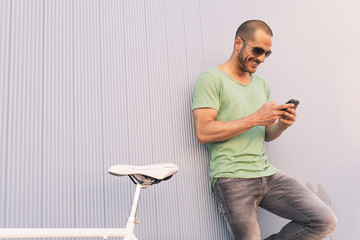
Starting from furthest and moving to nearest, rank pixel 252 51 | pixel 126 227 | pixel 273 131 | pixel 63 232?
pixel 273 131 < pixel 252 51 < pixel 126 227 < pixel 63 232

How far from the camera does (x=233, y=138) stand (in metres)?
2.66

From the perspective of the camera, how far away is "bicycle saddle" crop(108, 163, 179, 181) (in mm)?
1983

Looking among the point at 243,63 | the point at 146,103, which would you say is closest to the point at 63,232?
the point at 146,103

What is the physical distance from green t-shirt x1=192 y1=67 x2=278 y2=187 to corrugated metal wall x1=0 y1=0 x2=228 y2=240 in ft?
0.77

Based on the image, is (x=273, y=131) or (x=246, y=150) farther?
(x=273, y=131)

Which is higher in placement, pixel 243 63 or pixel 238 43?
pixel 238 43

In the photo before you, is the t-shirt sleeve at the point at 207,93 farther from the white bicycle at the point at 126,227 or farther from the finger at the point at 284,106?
the white bicycle at the point at 126,227

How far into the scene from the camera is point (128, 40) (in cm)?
273

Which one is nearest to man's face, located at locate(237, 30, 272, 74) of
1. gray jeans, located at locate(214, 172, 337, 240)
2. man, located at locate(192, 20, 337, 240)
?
man, located at locate(192, 20, 337, 240)

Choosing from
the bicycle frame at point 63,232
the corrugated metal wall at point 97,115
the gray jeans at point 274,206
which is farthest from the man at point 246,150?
the bicycle frame at point 63,232

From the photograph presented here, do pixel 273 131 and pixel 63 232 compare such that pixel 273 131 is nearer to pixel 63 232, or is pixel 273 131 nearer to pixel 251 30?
pixel 251 30

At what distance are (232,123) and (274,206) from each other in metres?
0.58

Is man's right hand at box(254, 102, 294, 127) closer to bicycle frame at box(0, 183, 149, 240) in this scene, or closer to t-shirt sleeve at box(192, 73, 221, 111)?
t-shirt sleeve at box(192, 73, 221, 111)

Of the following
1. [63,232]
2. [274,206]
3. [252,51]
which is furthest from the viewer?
[252,51]
